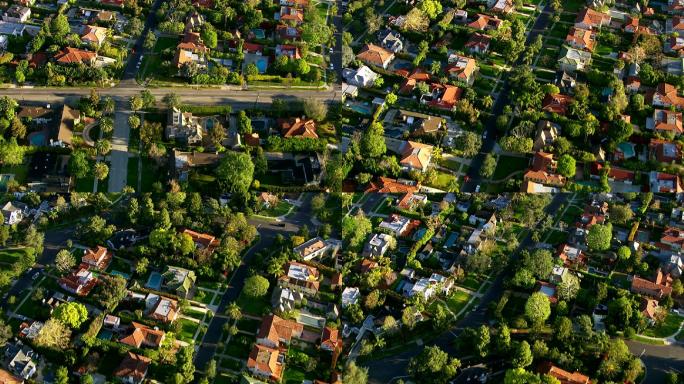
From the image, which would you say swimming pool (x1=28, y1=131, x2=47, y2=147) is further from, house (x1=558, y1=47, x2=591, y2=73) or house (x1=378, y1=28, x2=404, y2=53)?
house (x1=558, y1=47, x2=591, y2=73)

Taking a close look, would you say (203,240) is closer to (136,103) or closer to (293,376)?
(293,376)

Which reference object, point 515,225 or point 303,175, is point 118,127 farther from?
point 515,225

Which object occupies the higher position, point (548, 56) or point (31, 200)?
point (548, 56)

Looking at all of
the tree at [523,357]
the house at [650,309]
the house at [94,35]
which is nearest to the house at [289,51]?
the house at [94,35]

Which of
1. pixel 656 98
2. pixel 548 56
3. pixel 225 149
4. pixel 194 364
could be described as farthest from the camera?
pixel 548 56

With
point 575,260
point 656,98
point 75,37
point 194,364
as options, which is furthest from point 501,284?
point 75,37

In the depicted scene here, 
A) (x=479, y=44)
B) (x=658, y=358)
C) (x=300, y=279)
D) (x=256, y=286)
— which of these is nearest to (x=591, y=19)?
(x=479, y=44)

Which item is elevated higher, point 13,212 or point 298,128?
point 298,128
